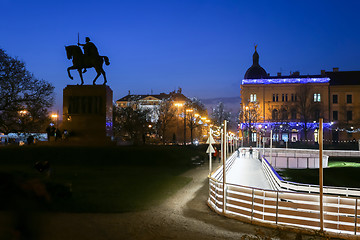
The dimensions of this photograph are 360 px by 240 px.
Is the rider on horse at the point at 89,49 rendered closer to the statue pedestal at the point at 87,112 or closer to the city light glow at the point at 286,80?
the statue pedestal at the point at 87,112

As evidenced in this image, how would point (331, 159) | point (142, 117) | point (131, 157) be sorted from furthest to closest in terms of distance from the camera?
point (142, 117)
point (331, 159)
point (131, 157)

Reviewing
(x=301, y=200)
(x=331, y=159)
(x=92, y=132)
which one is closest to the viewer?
(x=301, y=200)

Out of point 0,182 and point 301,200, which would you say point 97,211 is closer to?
point 301,200

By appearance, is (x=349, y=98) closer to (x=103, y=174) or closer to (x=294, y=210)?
(x=103, y=174)

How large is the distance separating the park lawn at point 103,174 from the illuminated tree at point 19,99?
17.7 ft

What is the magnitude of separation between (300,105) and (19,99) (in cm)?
6999

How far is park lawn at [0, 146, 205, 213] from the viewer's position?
1357cm

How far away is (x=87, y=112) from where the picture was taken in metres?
31.1

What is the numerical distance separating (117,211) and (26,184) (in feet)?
24.7

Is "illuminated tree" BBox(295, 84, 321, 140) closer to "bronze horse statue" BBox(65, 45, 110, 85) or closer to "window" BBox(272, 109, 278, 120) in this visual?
"window" BBox(272, 109, 278, 120)

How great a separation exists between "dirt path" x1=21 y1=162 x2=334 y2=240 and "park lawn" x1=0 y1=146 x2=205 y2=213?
0.81 meters

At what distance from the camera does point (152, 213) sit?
41.4 feet

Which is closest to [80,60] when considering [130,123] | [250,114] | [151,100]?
[130,123]

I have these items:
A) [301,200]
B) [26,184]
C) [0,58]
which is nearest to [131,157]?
[0,58]
